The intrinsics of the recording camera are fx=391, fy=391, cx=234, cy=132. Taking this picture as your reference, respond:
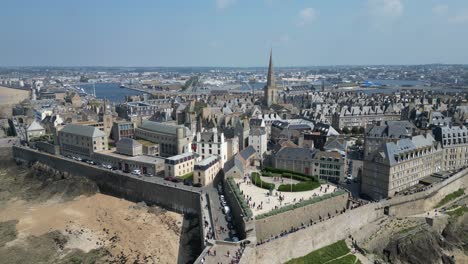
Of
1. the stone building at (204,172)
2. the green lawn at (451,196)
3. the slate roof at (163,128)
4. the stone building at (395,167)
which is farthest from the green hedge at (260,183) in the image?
the green lawn at (451,196)

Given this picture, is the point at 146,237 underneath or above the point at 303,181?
underneath

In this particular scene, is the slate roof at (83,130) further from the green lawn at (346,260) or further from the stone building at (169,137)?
the green lawn at (346,260)

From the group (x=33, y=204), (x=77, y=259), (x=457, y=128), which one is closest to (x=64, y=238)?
(x=77, y=259)

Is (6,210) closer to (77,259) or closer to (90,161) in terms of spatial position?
(90,161)

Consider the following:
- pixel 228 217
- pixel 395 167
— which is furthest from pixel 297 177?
pixel 228 217

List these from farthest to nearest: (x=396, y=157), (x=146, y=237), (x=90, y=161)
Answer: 1. (x=90, y=161)
2. (x=396, y=157)
3. (x=146, y=237)
